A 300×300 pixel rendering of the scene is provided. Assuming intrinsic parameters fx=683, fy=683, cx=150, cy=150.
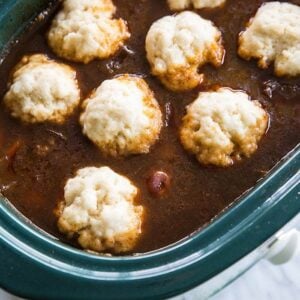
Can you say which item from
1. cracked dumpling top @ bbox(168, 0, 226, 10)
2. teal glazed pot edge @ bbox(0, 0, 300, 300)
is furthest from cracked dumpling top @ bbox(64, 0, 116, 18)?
teal glazed pot edge @ bbox(0, 0, 300, 300)

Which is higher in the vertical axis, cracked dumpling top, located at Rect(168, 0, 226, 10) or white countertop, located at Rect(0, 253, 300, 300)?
cracked dumpling top, located at Rect(168, 0, 226, 10)

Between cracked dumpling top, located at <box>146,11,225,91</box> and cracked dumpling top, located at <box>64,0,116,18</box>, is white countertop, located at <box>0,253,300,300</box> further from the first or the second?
cracked dumpling top, located at <box>64,0,116,18</box>

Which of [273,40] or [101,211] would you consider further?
[273,40]

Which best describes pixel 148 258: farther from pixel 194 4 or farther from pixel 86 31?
pixel 194 4

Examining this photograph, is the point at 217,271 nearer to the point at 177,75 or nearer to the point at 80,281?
the point at 80,281

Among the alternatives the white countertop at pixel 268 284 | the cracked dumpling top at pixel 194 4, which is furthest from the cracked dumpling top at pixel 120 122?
the white countertop at pixel 268 284

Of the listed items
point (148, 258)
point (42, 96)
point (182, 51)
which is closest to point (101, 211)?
point (148, 258)
